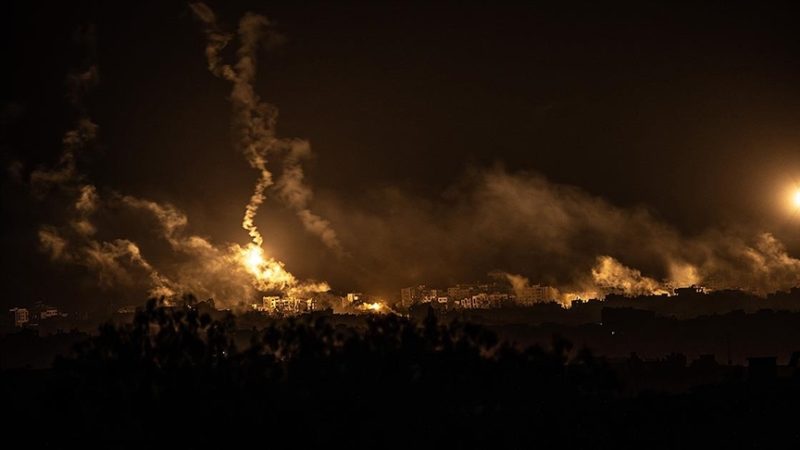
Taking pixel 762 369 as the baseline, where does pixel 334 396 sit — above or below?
below

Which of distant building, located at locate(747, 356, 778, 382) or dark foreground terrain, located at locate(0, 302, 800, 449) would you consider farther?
distant building, located at locate(747, 356, 778, 382)

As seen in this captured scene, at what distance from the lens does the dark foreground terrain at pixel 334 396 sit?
47.0 meters

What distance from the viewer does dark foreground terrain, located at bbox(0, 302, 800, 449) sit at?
47.0m

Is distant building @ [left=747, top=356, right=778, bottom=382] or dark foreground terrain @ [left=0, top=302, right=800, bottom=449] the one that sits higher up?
distant building @ [left=747, top=356, right=778, bottom=382]

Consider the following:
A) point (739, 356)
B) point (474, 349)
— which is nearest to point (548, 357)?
point (474, 349)

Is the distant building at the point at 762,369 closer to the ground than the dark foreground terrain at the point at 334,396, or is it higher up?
higher up

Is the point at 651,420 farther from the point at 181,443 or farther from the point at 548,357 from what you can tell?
the point at 181,443

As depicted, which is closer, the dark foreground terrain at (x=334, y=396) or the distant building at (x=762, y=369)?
the dark foreground terrain at (x=334, y=396)

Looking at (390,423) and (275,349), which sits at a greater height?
(275,349)

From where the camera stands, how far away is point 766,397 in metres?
60.7

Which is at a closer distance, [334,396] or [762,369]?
[334,396]

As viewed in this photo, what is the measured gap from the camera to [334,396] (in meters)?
48.7

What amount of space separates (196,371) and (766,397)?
29206 mm

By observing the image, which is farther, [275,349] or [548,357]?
[548,357]
